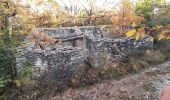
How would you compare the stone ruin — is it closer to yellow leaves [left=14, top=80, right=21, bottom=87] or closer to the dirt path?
yellow leaves [left=14, top=80, right=21, bottom=87]

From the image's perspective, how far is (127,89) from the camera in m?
13.1

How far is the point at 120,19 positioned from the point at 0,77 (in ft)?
35.1

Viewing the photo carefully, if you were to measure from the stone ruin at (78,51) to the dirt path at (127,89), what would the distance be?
4.61 ft

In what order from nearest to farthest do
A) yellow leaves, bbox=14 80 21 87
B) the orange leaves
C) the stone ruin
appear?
yellow leaves, bbox=14 80 21 87 < the stone ruin < the orange leaves

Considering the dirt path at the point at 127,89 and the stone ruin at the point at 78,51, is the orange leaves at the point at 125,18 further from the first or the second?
the dirt path at the point at 127,89

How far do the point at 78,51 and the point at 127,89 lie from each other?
11.1ft

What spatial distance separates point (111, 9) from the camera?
26.5m

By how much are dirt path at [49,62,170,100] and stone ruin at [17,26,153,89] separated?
140cm

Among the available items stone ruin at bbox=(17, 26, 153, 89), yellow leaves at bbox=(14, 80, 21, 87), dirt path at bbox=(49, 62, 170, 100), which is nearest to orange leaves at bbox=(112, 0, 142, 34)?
stone ruin at bbox=(17, 26, 153, 89)

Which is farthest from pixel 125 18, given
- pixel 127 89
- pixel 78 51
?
pixel 127 89

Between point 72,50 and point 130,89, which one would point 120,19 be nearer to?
point 72,50

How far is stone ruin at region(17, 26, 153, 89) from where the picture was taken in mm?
13742

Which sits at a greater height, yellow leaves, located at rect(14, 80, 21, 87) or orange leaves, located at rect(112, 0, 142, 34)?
orange leaves, located at rect(112, 0, 142, 34)

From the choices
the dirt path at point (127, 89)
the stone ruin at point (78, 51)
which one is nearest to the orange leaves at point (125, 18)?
the stone ruin at point (78, 51)
